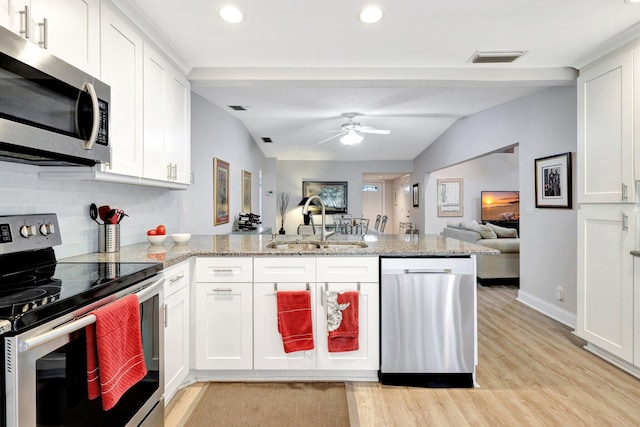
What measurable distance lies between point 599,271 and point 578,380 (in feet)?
2.70

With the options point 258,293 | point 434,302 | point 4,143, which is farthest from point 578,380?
point 4,143

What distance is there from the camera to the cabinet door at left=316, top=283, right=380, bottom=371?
2.25 metres

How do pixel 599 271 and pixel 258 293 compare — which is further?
pixel 599 271

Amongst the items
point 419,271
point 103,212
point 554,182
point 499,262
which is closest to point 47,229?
point 103,212

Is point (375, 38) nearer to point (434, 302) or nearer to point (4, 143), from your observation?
point (434, 302)

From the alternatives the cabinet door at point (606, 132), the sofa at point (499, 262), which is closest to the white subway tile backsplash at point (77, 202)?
the cabinet door at point (606, 132)

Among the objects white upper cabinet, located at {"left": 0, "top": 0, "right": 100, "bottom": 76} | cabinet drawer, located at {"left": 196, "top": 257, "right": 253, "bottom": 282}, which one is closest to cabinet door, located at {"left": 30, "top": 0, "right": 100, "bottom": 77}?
white upper cabinet, located at {"left": 0, "top": 0, "right": 100, "bottom": 76}

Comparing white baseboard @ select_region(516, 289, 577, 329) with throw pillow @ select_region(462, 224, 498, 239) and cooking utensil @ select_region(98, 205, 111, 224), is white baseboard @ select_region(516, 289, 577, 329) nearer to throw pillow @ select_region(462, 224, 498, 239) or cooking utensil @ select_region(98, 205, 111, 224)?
throw pillow @ select_region(462, 224, 498, 239)

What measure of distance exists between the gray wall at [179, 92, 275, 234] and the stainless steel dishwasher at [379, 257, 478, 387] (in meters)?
2.14

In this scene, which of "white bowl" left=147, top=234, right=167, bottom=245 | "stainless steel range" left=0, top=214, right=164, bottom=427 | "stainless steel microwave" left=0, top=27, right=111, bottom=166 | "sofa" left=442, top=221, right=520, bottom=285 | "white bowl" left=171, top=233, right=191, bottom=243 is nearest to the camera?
"stainless steel range" left=0, top=214, right=164, bottom=427

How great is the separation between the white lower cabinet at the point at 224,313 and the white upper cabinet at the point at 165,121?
2.43ft

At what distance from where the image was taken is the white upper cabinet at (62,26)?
4.24 ft

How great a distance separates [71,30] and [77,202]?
0.91 meters

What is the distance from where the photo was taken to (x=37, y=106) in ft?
4.19
